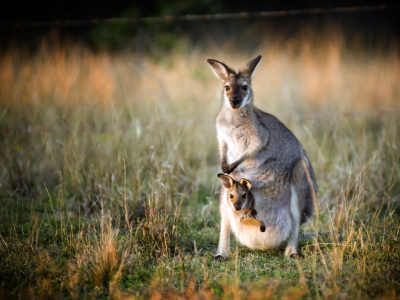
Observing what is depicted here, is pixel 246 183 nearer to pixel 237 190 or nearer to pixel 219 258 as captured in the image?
pixel 237 190

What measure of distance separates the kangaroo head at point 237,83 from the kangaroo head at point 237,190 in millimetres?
600

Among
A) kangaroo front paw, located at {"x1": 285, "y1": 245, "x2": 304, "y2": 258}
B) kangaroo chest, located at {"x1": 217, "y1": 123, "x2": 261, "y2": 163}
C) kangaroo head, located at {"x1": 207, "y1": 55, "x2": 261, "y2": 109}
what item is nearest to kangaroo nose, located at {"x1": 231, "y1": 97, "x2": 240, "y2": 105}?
kangaroo head, located at {"x1": 207, "y1": 55, "x2": 261, "y2": 109}

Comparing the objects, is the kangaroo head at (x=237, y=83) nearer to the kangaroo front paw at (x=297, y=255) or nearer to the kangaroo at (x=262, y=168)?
the kangaroo at (x=262, y=168)

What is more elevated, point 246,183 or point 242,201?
point 246,183

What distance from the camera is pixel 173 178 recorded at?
15.4ft

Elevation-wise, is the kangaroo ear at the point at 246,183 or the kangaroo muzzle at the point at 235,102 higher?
the kangaroo muzzle at the point at 235,102

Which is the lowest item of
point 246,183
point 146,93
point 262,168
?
point 246,183

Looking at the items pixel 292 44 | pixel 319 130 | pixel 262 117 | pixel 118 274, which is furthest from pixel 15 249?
pixel 292 44

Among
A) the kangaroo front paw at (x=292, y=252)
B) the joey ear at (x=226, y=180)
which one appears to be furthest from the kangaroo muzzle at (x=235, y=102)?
the kangaroo front paw at (x=292, y=252)

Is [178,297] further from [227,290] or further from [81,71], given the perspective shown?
[81,71]

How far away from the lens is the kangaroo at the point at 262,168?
3.57m

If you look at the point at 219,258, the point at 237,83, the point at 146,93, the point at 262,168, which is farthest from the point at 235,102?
the point at 146,93

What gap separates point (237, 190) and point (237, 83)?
90 cm

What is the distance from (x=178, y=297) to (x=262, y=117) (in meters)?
1.70
